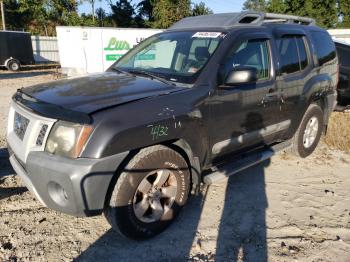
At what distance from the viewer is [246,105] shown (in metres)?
3.97

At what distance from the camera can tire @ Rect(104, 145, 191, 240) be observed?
3.02 metres

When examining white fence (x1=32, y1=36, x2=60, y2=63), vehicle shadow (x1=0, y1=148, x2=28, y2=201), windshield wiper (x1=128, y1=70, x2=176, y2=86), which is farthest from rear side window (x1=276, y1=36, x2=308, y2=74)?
white fence (x1=32, y1=36, x2=60, y2=63)

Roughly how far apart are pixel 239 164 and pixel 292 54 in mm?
1769

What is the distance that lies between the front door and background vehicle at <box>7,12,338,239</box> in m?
0.01

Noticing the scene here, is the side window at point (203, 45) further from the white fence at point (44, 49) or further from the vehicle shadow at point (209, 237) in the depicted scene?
the white fence at point (44, 49)

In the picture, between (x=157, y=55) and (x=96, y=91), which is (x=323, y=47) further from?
(x=96, y=91)

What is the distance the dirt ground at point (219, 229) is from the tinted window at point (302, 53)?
1.61m

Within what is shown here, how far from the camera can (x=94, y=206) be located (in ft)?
9.35

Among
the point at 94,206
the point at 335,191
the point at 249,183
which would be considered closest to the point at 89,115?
the point at 94,206

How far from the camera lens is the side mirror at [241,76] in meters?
3.57

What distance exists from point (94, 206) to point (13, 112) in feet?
4.57

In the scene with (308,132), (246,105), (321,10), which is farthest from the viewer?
(321,10)

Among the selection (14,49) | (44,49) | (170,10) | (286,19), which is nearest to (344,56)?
(286,19)

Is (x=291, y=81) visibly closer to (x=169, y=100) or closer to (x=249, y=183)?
(x=249, y=183)
